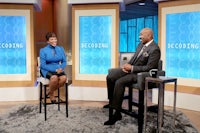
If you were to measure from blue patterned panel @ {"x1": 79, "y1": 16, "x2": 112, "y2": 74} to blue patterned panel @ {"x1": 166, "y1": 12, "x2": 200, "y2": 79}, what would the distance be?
1114 mm

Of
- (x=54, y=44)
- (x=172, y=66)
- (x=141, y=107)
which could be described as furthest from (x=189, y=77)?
(x=54, y=44)

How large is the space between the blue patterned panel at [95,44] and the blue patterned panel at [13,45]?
110cm

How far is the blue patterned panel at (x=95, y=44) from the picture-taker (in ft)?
16.0

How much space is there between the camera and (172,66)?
4.45m

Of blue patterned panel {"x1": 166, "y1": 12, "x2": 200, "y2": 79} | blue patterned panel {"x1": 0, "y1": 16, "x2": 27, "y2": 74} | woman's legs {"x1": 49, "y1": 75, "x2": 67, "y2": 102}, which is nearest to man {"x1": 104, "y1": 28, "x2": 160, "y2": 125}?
woman's legs {"x1": 49, "y1": 75, "x2": 67, "y2": 102}

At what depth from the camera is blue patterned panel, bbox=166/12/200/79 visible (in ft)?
13.6

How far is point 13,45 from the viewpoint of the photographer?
15.9 feet

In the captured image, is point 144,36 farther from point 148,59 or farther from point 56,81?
point 56,81

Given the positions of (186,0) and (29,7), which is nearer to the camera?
(186,0)

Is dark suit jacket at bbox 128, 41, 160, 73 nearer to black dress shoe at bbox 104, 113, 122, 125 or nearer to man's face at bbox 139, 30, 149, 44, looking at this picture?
man's face at bbox 139, 30, 149, 44

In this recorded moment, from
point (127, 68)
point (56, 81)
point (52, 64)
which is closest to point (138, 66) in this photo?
point (127, 68)

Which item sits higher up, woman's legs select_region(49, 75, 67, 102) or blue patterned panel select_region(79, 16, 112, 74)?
blue patterned panel select_region(79, 16, 112, 74)

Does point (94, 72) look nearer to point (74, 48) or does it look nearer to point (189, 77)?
point (74, 48)

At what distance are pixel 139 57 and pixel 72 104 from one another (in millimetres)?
1773
